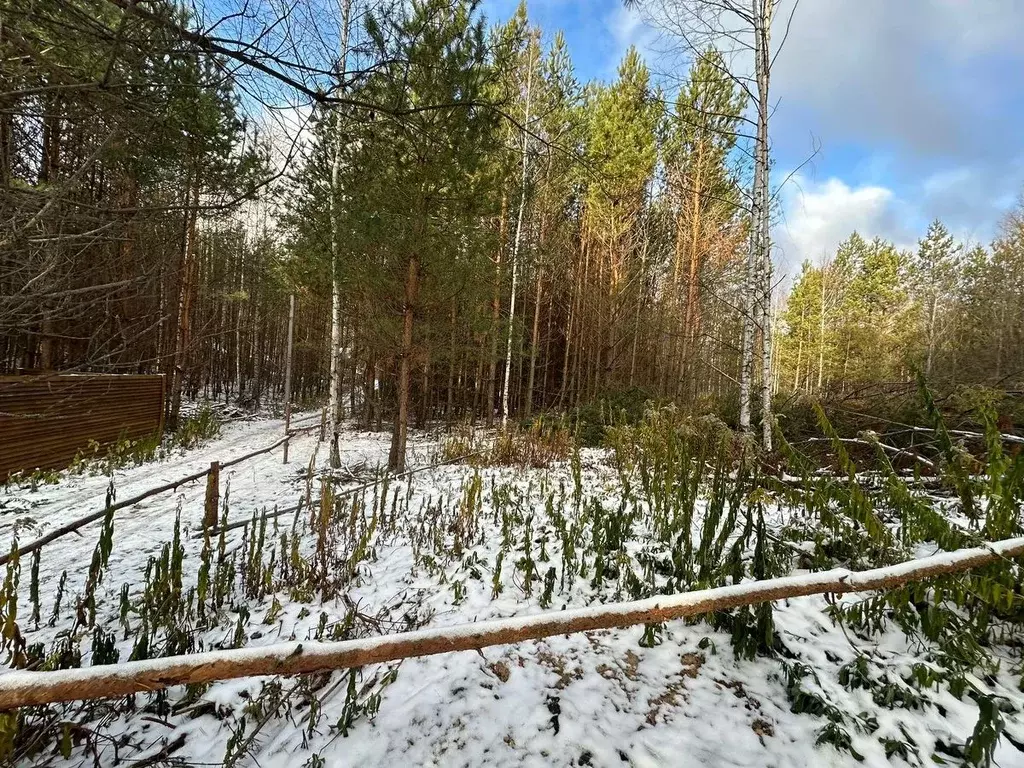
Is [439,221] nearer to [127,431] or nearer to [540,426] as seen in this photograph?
[540,426]

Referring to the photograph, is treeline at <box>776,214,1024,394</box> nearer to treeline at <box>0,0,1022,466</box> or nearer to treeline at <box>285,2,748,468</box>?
treeline at <box>0,0,1022,466</box>

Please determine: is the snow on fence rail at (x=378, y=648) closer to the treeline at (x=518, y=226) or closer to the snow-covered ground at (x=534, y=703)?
the snow-covered ground at (x=534, y=703)

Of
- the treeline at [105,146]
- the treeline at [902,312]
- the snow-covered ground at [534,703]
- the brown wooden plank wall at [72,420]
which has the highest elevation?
the treeline at [902,312]

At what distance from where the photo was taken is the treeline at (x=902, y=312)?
56.9 feet

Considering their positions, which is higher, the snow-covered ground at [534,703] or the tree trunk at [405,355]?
the tree trunk at [405,355]

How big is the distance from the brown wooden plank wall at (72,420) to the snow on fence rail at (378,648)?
4569mm

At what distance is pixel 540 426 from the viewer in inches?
326

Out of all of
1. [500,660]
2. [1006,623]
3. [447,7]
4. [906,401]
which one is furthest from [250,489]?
[906,401]

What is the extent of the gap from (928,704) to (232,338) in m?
25.5

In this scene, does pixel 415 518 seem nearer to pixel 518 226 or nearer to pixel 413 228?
pixel 413 228

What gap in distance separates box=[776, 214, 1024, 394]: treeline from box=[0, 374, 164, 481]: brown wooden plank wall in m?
20.5

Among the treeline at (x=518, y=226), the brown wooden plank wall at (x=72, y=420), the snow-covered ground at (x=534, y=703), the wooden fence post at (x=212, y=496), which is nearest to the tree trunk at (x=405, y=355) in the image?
the treeline at (x=518, y=226)

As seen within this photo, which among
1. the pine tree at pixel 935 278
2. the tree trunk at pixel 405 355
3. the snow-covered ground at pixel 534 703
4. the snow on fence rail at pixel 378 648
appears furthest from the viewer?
the pine tree at pixel 935 278

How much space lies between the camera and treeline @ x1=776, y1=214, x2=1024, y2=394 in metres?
17.3
